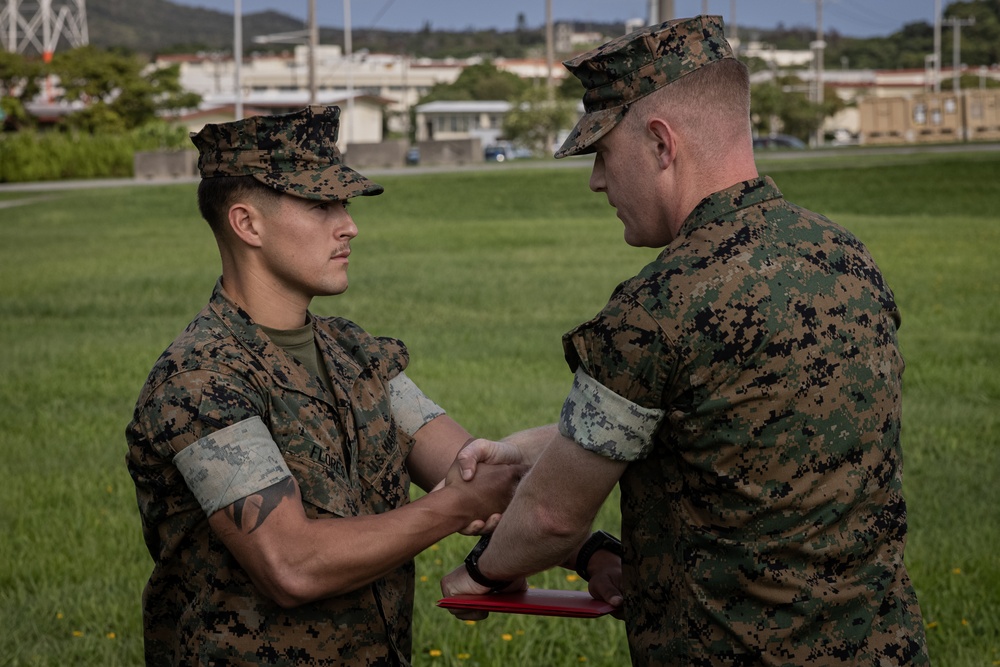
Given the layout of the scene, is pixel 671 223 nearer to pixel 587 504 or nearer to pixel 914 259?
pixel 587 504

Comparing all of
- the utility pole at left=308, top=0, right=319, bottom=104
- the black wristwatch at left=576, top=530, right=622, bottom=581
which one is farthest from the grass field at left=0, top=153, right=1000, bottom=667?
the utility pole at left=308, top=0, right=319, bottom=104

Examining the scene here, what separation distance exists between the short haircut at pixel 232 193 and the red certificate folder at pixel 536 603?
1008 mm

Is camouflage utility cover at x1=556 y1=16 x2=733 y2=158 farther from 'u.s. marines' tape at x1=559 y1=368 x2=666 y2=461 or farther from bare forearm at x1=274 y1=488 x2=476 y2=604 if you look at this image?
bare forearm at x1=274 y1=488 x2=476 y2=604

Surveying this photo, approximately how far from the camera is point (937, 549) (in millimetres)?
6219

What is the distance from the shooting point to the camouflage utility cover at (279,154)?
9.72 ft

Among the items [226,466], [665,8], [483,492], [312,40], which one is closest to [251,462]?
[226,466]

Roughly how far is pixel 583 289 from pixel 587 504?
13.8 metres

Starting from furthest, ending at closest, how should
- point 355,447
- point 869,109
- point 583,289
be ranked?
point 869,109 < point 583,289 < point 355,447

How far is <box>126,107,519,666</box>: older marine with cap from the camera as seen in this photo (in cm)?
271

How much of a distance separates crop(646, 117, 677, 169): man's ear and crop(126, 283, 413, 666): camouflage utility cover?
0.97 metres

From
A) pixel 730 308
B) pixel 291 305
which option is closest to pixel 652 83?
pixel 730 308

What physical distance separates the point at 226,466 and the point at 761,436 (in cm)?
109

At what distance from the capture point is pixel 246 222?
119 inches

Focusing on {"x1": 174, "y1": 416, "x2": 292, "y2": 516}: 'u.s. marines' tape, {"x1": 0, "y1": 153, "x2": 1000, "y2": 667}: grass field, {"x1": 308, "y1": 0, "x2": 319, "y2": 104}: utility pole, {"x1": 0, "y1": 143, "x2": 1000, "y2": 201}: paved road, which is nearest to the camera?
{"x1": 174, "y1": 416, "x2": 292, "y2": 516}: 'u.s. marines' tape
